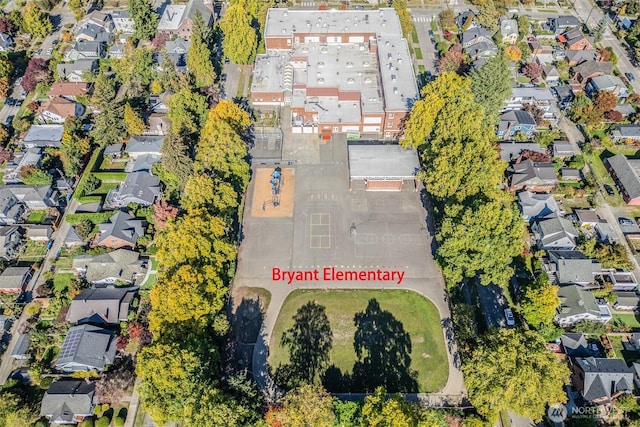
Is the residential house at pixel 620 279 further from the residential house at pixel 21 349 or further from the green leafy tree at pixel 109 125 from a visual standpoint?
the green leafy tree at pixel 109 125

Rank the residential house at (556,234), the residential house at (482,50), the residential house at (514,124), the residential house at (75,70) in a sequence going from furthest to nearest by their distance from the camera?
the residential house at (482,50) → the residential house at (75,70) → the residential house at (514,124) → the residential house at (556,234)

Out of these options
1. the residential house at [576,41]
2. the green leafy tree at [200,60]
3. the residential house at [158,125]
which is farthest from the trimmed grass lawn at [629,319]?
the green leafy tree at [200,60]

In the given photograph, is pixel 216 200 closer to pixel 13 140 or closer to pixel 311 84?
pixel 311 84

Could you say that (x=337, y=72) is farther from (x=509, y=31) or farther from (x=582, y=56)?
(x=582, y=56)

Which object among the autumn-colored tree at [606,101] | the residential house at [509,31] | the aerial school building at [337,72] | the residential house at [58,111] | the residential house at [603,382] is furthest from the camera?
the residential house at [509,31]

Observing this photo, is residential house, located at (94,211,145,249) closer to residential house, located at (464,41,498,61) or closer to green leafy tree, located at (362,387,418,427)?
green leafy tree, located at (362,387,418,427)

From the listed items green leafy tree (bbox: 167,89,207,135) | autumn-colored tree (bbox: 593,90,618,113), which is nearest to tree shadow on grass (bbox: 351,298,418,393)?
green leafy tree (bbox: 167,89,207,135)

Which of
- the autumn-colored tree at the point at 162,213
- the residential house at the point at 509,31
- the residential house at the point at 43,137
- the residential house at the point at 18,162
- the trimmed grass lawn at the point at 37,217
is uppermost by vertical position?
the residential house at the point at 509,31
